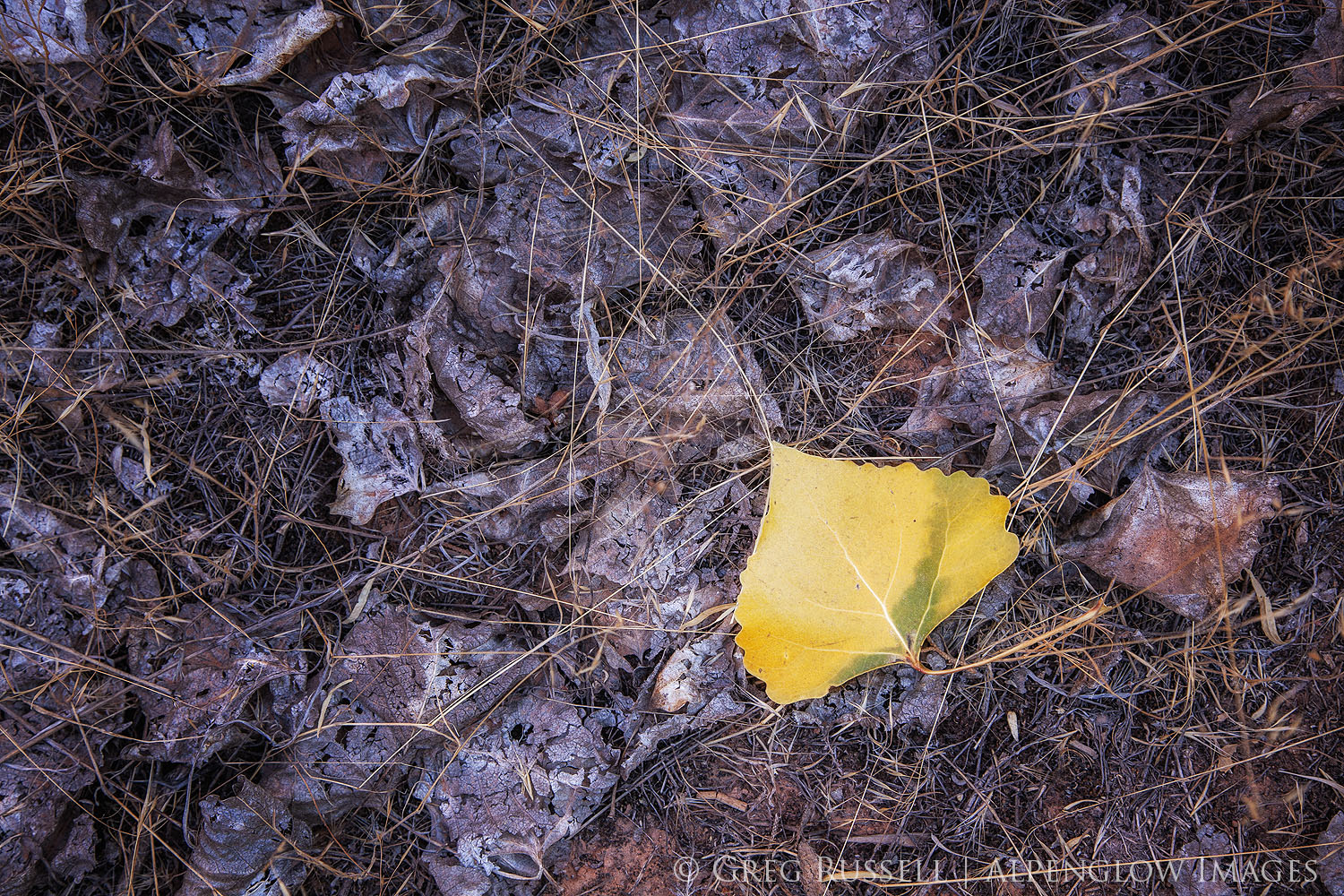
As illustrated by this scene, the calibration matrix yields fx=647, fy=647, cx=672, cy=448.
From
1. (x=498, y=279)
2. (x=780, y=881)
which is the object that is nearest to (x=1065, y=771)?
(x=780, y=881)

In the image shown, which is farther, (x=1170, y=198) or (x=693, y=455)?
(x=693, y=455)

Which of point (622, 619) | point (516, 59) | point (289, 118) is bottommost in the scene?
point (622, 619)

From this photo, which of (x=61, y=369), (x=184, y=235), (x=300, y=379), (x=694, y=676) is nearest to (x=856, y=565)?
(x=694, y=676)

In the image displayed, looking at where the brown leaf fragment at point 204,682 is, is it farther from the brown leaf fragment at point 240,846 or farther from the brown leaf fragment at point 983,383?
the brown leaf fragment at point 983,383

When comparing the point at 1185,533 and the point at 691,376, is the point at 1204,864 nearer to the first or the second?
the point at 1185,533

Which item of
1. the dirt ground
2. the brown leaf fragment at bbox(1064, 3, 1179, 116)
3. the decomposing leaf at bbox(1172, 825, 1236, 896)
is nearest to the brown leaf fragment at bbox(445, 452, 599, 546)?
the dirt ground

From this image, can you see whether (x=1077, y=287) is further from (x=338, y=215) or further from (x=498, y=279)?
(x=338, y=215)

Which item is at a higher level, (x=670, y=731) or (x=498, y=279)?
(x=498, y=279)
